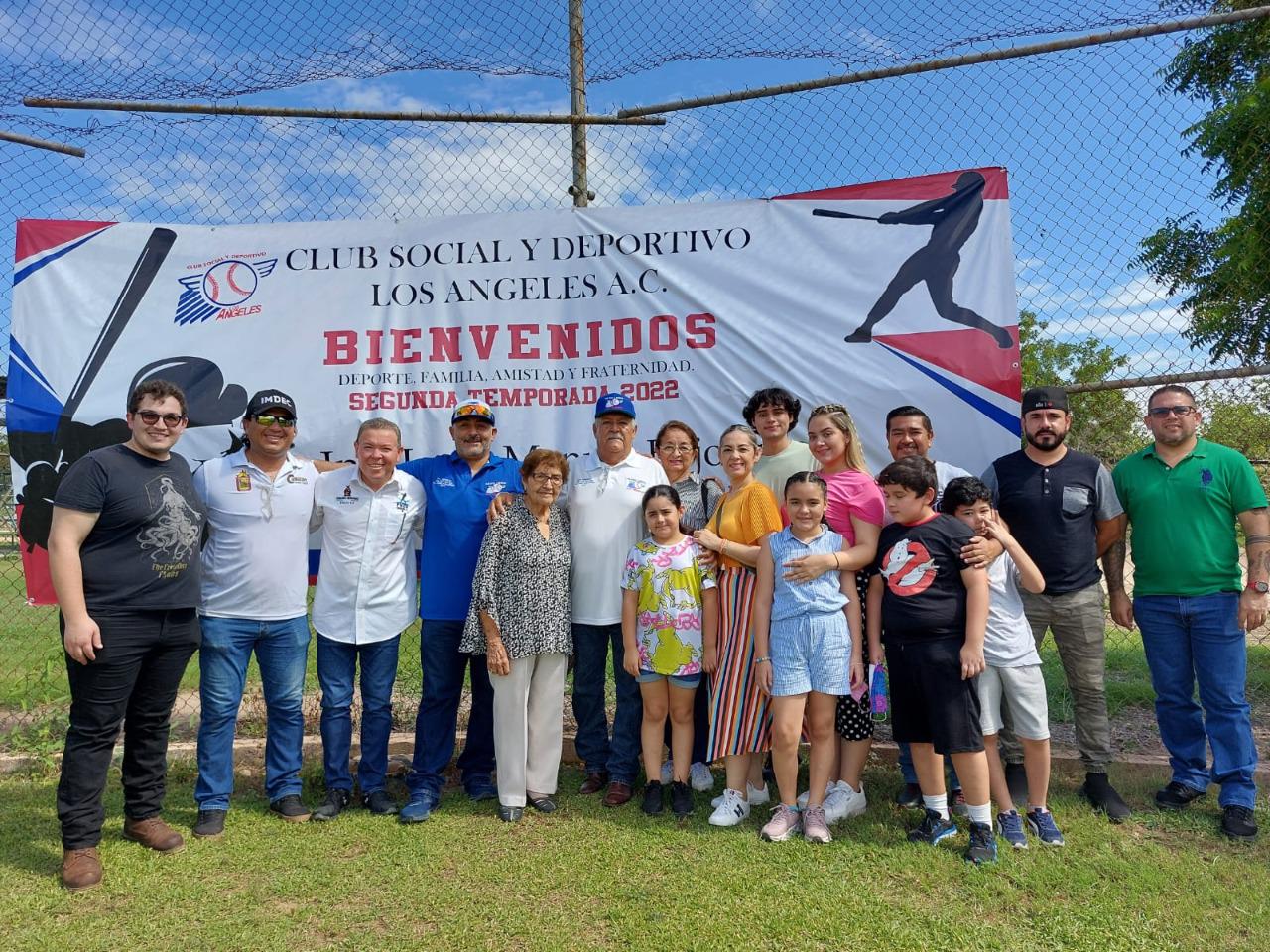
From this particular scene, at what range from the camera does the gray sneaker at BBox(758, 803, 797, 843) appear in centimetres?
324

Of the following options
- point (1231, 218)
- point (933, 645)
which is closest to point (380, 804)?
point (933, 645)

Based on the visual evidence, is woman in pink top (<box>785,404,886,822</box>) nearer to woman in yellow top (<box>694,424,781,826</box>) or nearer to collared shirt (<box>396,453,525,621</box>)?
woman in yellow top (<box>694,424,781,826</box>)

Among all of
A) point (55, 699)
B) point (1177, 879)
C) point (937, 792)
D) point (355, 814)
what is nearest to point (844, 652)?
point (937, 792)

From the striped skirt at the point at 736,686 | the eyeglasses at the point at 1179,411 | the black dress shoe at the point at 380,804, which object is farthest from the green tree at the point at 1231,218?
the black dress shoe at the point at 380,804

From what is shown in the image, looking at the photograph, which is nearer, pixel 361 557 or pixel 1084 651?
pixel 1084 651

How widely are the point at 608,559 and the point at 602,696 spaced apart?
26.4 inches

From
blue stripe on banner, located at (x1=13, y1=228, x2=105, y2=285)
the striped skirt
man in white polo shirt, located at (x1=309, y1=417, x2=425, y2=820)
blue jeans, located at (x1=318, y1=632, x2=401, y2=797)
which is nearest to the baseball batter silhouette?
the striped skirt

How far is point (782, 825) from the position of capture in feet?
10.7

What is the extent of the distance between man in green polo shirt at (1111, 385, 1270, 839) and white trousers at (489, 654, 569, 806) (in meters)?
2.57

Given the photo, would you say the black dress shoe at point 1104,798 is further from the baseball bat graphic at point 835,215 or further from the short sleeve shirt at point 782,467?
the baseball bat graphic at point 835,215

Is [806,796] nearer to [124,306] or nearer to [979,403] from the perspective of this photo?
[979,403]

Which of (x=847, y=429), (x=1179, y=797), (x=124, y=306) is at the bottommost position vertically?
(x=1179, y=797)

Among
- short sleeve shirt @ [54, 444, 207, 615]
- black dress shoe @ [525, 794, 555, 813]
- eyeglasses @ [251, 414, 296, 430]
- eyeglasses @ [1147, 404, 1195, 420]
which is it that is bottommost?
black dress shoe @ [525, 794, 555, 813]

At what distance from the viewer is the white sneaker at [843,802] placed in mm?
3414
